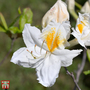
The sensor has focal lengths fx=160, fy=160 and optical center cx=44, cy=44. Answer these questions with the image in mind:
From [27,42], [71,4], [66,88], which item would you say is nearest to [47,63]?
[27,42]

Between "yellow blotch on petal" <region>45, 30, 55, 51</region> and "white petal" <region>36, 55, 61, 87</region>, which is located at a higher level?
"yellow blotch on petal" <region>45, 30, 55, 51</region>

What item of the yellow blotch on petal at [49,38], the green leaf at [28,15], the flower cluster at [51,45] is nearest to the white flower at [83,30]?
the flower cluster at [51,45]

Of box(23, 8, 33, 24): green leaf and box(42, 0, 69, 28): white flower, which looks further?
box(23, 8, 33, 24): green leaf

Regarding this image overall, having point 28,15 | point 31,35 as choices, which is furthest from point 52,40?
point 28,15

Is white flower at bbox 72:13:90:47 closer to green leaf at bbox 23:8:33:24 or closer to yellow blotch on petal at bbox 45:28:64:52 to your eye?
yellow blotch on petal at bbox 45:28:64:52

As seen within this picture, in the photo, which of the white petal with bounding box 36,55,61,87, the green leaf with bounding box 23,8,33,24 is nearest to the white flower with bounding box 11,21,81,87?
the white petal with bounding box 36,55,61,87

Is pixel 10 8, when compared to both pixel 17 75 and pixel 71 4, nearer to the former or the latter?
pixel 17 75
